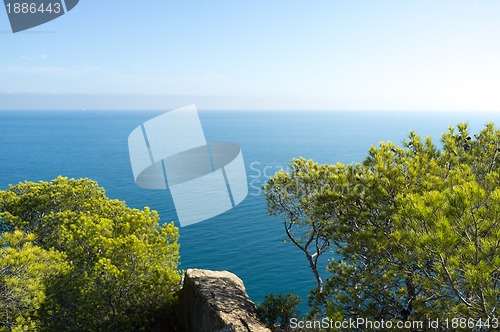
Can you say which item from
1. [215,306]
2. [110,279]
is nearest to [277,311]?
[215,306]

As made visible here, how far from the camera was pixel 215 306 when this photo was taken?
1414 cm

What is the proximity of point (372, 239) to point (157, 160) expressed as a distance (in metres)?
98.2

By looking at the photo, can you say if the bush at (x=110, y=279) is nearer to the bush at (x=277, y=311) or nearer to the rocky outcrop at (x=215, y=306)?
the rocky outcrop at (x=215, y=306)

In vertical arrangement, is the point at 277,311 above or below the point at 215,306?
below

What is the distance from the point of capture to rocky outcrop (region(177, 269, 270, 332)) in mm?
13562

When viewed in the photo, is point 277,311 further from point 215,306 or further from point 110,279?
point 110,279

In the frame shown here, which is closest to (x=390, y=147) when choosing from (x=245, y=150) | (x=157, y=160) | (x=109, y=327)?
(x=109, y=327)

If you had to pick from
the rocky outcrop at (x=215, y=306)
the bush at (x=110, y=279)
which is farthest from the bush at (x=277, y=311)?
the bush at (x=110, y=279)

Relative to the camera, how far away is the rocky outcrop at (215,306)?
1356cm

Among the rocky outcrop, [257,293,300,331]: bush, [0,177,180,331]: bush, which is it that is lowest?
[257,293,300,331]: bush

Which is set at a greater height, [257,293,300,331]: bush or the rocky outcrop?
the rocky outcrop

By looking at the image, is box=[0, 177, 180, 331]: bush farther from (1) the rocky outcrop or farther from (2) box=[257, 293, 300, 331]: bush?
(2) box=[257, 293, 300, 331]: bush

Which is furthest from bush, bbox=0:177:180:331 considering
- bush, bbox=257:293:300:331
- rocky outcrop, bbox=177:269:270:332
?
bush, bbox=257:293:300:331

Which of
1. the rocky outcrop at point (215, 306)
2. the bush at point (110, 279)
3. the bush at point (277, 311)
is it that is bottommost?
the bush at point (277, 311)
